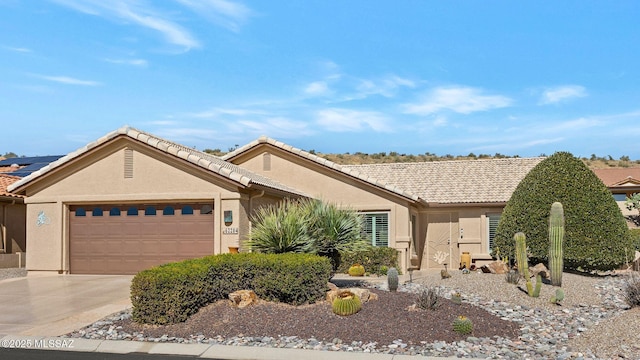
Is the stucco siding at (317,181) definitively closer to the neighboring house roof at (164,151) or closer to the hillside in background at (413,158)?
the neighboring house roof at (164,151)

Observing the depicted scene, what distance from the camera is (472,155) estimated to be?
75500mm

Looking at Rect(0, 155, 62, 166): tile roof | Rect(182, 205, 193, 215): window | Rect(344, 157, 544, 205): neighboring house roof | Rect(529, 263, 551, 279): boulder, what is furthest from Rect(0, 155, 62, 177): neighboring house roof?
Rect(529, 263, 551, 279): boulder

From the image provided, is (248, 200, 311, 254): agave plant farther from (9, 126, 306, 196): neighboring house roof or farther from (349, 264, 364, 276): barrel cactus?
(349, 264, 364, 276): barrel cactus

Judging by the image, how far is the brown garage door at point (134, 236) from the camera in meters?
20.5

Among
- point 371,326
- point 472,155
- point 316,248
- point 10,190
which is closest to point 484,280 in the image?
point 316,248

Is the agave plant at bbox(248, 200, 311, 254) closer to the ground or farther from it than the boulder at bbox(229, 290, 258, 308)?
farther from it

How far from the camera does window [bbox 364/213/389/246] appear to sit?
24750mm

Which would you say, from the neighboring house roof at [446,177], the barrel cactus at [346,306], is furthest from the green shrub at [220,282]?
the neighboring house roof at [446,177]

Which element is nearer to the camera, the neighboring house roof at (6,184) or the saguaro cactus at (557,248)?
the saguaro cactus at (557,248)

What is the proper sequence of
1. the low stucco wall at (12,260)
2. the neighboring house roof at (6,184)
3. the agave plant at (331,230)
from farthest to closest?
1. the neighboring house roof at (6,184)
2. the low stucco wall at (12,260)
3. the agave plant at (331,230)

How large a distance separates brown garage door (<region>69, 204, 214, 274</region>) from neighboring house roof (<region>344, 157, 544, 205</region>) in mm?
8248

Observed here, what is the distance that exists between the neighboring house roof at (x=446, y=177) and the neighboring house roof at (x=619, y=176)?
65.4 feet

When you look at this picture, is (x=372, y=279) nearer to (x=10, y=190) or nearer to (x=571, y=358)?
(x=571, y=358)

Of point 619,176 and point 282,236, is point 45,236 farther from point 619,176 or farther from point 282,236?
point 619,176
